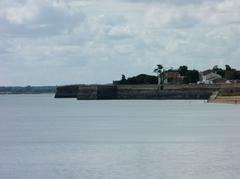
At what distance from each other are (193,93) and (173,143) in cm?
13629

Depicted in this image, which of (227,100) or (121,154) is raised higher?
(227,100)

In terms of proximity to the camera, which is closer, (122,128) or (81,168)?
(81,168)

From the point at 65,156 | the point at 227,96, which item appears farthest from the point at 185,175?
the point at 227,96

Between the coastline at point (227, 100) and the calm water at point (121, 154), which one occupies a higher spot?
the coastline at point (227, 100)

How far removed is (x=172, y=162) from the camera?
46688mm

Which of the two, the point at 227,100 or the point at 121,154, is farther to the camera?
the point at 227,100

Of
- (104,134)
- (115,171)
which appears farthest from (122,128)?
(115,171)

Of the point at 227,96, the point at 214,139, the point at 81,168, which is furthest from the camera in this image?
the point at 227,96

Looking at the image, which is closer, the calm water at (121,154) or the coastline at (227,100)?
the calm water at (121,154)

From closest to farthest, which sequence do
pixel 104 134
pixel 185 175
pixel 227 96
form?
1. pixel 185 175
2. pixel 104 134
3. pixel 227 96

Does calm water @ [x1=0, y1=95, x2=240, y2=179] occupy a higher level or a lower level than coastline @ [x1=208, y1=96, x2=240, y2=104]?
lower

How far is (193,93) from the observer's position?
646 feet

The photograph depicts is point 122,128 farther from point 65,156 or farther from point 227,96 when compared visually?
point 227,96

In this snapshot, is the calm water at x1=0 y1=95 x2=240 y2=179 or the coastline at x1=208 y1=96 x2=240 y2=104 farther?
the coastline at x1=208 y1=96 x2=240 y2=104
